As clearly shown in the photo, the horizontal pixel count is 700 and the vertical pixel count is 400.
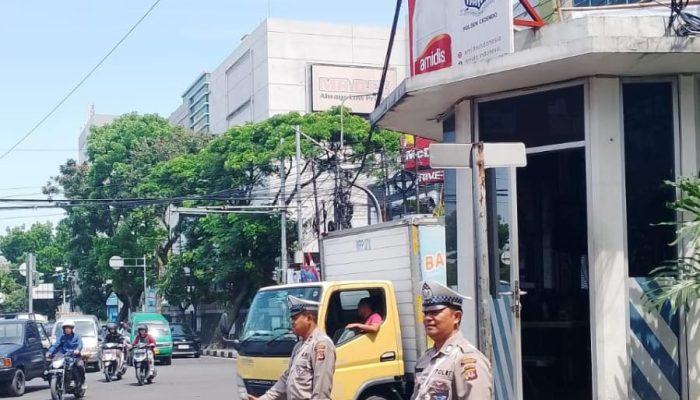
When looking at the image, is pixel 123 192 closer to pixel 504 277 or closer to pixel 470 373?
pixel 504 277

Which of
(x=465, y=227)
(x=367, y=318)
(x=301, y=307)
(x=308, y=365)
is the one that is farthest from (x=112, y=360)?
(x=308, y=365)

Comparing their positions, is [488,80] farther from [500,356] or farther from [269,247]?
[269,247]

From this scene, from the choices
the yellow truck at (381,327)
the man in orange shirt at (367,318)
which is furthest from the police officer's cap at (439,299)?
the man in orange shirt at (367,318)

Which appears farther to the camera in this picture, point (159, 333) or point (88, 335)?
point (159, 333)

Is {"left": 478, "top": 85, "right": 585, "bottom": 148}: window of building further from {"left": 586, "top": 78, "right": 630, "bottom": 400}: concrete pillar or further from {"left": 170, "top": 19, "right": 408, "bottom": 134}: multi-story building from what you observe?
{"left": 170, "top": 19, "right": 408, "bottom": 134}: multi-story building

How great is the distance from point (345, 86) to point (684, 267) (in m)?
52.6

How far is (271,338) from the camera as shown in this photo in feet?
36.3

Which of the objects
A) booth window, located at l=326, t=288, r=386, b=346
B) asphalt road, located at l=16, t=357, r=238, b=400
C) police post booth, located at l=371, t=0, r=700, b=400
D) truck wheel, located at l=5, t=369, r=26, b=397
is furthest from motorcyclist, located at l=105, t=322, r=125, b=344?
police post booth, located at l=371, t=0, r=700, b=400

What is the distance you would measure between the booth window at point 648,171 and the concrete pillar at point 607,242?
117 mm

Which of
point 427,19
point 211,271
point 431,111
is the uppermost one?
point 427,19

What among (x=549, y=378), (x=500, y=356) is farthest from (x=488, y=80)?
(x=549, y=378)

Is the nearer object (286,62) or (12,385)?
(12,385)

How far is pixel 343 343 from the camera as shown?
34.6 ft

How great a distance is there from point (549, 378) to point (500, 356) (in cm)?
113
